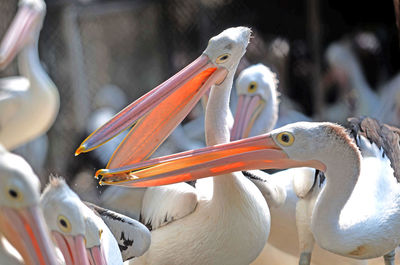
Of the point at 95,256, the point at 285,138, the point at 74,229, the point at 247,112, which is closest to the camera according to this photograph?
the point at 74,229

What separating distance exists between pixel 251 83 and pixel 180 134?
2603mm

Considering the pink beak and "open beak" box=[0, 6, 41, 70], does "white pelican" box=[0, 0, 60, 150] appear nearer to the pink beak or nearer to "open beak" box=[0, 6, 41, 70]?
"open beak" box=[0, 6, 41, 70]

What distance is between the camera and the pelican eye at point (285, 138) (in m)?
3.21

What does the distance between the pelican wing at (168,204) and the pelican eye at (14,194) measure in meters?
1.21

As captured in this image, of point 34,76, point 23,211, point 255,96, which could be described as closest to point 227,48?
point 255,96

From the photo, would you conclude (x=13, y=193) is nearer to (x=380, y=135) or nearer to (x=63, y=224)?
(x=63, y=224)

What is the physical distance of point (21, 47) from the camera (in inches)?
251

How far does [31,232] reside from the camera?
2537mm

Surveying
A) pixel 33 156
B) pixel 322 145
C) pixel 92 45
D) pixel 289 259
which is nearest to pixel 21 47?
pixel 33 156

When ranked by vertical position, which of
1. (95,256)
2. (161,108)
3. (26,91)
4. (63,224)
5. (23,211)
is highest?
(161,108)

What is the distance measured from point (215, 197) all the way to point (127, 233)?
414 mm

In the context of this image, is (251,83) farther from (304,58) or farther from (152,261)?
(304,58)

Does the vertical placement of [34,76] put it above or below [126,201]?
above

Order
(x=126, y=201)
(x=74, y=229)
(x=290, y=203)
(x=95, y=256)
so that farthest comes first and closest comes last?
(x=126, y=201), (x=290, y=203), (x=95, y=256), (x=74, y=229)
